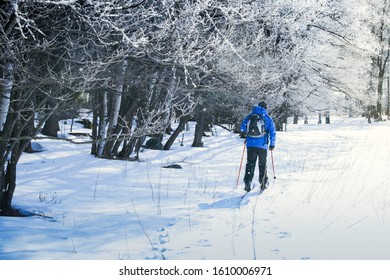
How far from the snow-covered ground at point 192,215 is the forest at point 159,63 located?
113cm

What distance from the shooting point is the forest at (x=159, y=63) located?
4707mm

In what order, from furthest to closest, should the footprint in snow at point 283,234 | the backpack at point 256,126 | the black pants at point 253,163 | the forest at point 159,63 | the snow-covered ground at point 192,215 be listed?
the black pants at point 253,163 → the backpack at point 256,126 → the forest at point 159,63 → the footprint in snow at point 283,234 → the snow-covered ground at point 192,215

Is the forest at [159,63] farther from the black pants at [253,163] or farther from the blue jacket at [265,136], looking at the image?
the black pants at [253,163]

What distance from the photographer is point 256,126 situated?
7148mm

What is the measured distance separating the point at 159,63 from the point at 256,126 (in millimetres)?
2217

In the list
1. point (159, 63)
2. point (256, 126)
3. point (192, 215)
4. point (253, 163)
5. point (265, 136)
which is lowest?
point (192, 215)

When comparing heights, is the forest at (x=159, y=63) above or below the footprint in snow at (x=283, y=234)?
above

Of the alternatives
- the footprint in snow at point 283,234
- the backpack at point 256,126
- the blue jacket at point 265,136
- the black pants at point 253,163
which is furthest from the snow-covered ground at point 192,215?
the backpack at point 256,126

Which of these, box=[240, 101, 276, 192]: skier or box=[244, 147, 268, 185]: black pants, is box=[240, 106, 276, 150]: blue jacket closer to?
box=[240, 101, 276, 192]: skier

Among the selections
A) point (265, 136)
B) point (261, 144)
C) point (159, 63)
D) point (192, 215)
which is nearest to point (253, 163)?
point (261, 144)

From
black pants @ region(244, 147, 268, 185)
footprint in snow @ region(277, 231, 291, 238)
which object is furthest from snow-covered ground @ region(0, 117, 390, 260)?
black pants @ region(244, 147, 268, 185)

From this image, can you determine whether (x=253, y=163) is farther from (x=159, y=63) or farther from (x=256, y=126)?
(x=159, y=63)

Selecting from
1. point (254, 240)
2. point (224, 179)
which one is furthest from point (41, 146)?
point (254, 240)

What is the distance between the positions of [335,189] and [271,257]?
3855 mm
